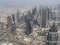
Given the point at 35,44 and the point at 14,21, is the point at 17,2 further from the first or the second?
the point at 35,44

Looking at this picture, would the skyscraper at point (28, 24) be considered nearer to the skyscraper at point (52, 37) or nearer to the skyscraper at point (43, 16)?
the skyscraper at point (43, 16)

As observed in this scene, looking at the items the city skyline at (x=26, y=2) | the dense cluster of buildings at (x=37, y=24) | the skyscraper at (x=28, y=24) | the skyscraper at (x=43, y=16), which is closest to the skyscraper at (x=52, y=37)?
the dense cluster of buildings at (x=37, y=24)

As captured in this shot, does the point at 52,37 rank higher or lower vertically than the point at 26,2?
lower

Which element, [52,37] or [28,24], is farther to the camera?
[28,24]

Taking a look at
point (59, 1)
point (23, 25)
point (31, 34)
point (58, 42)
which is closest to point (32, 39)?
→ point (31, 34)

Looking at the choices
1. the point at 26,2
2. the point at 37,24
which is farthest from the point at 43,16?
the point at 26,2

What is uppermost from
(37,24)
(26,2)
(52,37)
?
(26,2)

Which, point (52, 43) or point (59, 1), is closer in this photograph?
point (52, 43)

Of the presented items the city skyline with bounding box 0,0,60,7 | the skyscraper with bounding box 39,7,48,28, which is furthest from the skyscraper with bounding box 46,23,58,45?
the city skyline with bounding box 0,0,60,7

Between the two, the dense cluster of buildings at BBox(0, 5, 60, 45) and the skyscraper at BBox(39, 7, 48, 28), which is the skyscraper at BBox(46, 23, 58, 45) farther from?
the skyscraper at BBox(39, 7, 48, 28)

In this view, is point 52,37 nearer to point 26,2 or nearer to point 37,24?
point 37,24

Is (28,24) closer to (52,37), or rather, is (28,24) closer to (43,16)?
(43,16)
